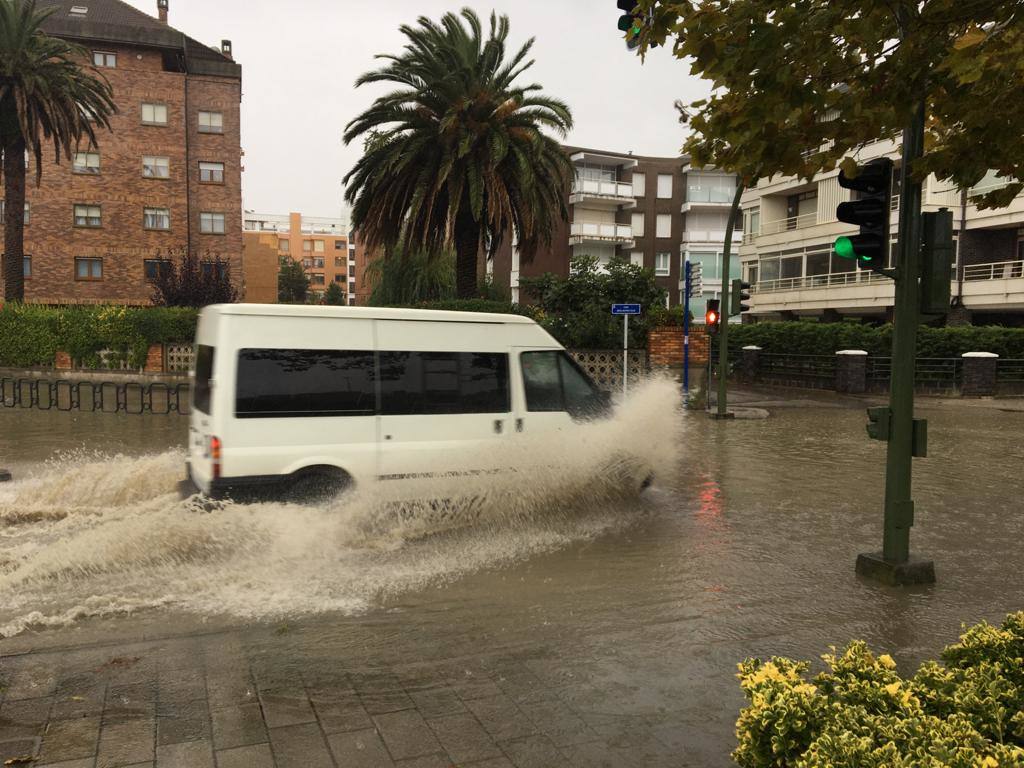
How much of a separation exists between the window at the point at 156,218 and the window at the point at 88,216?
2.08 metres

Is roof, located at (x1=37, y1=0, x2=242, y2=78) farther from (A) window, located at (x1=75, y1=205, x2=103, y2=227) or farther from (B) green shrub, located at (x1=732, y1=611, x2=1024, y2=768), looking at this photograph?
(B) green shrub, located at (x1=732, y1=611, x2=1024, y2=768)

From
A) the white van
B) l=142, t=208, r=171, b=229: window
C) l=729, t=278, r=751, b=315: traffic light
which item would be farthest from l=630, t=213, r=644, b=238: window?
the white van

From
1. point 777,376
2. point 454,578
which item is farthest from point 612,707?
point 777,376

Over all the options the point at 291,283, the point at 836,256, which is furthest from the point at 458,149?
the point at 291,283

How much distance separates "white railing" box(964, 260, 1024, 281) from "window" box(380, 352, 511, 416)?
99.0 feet

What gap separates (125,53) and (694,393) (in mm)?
35627

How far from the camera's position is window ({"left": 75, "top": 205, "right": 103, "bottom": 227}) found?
39750mm

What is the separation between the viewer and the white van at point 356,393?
6.64m

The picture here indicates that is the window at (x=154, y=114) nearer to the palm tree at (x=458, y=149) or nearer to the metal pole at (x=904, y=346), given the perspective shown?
the palm tree at (x=458, y=149)

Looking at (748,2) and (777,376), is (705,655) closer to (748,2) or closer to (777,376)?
(748,2)

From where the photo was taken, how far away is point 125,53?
40.3 metres

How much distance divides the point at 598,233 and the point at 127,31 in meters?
31.7

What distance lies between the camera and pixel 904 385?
19.6 feet

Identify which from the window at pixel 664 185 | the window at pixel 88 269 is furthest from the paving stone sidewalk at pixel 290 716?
the window at pixel 664 185
